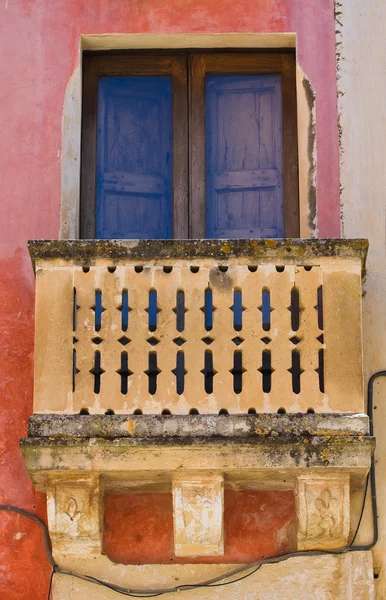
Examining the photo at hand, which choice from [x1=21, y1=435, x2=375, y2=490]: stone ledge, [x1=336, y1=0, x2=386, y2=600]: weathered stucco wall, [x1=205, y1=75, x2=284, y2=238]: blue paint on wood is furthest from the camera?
[x1=205, y1=75, x2=284, y2=238]: blue paint on wood

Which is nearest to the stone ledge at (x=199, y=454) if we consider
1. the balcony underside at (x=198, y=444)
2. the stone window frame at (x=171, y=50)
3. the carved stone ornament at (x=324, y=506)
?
the balcony underside at (x=198, y=444)

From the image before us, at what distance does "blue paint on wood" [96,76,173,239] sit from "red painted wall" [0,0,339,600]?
376mm

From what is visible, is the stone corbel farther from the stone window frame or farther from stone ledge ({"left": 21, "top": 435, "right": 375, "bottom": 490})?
the stone window frame

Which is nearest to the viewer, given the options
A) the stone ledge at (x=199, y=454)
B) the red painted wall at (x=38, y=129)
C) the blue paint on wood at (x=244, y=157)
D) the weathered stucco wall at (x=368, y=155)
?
the stone ledge at (x=199, y=454)

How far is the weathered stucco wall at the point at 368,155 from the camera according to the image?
31.1 feet

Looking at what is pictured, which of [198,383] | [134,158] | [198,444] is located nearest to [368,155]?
[134,158]

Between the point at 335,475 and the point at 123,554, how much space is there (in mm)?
1323

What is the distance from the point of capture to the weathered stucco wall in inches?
374

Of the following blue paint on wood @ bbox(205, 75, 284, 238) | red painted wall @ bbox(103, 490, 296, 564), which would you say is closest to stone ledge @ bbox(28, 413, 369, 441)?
red painted wall @ bbox(103, 490, 296, 564)

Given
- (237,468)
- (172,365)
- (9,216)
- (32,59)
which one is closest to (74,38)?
(32,59)

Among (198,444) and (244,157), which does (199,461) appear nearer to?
(198,444)

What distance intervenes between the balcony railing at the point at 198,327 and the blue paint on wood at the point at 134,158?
1.04 m

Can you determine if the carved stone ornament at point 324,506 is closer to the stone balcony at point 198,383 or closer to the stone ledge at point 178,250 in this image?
the stone balcony at point 198,383

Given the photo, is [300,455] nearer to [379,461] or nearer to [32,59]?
[379,461]
